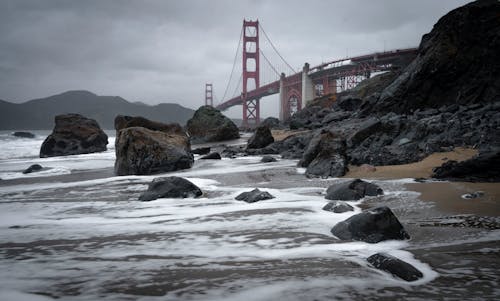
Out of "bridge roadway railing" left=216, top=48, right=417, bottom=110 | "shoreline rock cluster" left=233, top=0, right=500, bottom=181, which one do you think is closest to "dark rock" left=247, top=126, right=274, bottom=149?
"shoreline rock cluster" left=233, top=0, right=500, bottom=181

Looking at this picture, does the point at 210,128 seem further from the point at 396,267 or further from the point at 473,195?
the point at 396,267

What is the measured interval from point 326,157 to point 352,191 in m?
2.40

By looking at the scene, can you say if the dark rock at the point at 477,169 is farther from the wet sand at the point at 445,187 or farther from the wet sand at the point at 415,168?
the wet sand at the point at 415,168

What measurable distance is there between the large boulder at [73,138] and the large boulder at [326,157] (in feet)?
46.5

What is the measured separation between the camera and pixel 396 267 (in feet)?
6.65

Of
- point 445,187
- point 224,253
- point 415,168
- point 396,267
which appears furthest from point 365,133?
point 396,267

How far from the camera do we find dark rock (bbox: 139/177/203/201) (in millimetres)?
4707

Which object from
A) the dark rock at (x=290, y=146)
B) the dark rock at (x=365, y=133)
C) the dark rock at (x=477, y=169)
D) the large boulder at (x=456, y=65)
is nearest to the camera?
the dark rock at (x=477, y=169)

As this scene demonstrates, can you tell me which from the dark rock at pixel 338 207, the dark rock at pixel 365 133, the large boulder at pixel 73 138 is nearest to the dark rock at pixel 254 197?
the dark rock at pixel 338 207

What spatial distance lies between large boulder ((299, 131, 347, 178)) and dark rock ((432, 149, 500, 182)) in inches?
64.4

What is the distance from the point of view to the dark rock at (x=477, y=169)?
461 centimetres

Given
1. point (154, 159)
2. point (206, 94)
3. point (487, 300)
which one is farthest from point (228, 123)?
point (206, 94)

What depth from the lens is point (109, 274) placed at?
2162mm

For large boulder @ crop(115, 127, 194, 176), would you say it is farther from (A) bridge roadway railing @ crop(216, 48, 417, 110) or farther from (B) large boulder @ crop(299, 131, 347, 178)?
(A) bridge roadway railing @ crop(216, 48, 417, 110)
